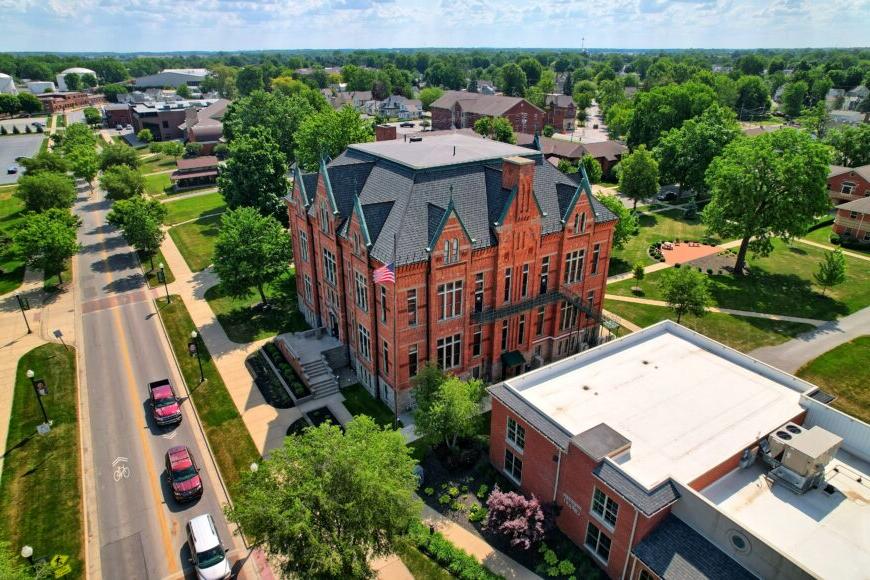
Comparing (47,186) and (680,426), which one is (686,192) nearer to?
(680,426)

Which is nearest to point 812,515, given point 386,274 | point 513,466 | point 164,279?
point 513,466

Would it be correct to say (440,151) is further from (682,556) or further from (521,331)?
(682,556)

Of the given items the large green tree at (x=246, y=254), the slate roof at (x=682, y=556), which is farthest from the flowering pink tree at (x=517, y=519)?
the large green tree at (x=246, y=254)

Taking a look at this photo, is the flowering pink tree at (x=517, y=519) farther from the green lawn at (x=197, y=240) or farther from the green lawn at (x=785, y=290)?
the green lawn at (x=197, y=240)

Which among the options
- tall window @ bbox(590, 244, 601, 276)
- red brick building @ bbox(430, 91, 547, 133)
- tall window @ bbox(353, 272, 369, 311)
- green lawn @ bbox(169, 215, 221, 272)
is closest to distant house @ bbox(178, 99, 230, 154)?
green lawn @ bbox(169, 215, 221, 272)

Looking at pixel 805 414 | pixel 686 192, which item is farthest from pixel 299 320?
pixel 686 192

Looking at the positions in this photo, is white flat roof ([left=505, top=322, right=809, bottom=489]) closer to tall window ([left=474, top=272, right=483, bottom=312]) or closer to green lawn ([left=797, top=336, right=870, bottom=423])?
tall window ([left=474, top=272, right=483, bottom=312])
